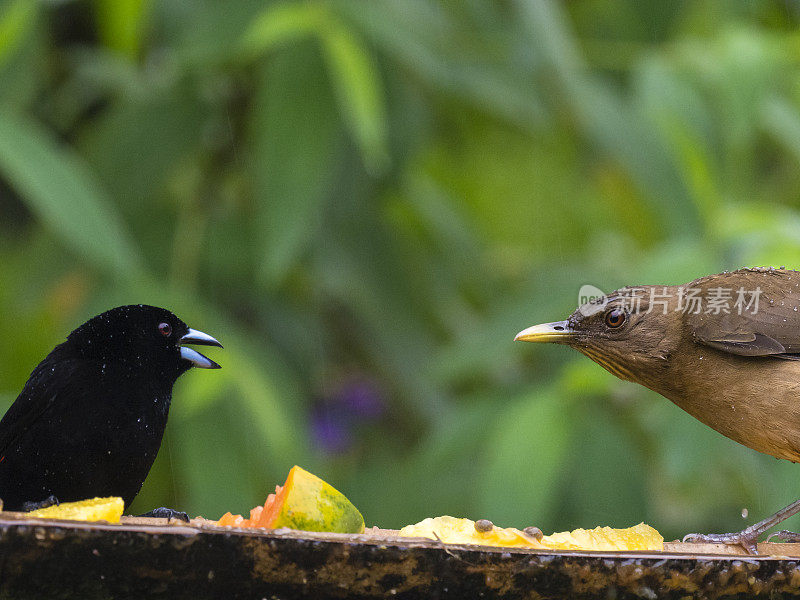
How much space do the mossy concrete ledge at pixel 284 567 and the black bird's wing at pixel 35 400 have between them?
0.79m

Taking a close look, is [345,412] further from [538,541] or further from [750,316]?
[538,541]

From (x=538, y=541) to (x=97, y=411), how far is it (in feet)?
3.11

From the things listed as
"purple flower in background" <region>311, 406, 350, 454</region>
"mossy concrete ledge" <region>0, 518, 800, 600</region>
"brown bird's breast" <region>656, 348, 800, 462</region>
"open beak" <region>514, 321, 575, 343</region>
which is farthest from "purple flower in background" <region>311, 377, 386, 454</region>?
"mossy concrete ledge" <region>0, 518, 800, 600</region>

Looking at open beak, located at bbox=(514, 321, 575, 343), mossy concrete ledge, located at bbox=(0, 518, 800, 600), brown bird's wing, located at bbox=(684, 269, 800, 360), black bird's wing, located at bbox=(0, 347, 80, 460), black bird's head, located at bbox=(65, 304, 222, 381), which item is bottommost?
mossy concrete ledge, located at bbox=(0, 518, 800, 600)

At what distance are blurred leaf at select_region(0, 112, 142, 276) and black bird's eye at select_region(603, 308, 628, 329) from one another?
5.62ft

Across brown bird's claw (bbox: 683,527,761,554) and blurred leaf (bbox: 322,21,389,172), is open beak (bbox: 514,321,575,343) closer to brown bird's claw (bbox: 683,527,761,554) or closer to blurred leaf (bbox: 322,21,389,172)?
brown bird's claw (bbox: 683,527,761,554)

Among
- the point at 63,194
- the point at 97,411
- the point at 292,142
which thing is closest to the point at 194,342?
the point at 97,411

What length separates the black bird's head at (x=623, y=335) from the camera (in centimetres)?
275

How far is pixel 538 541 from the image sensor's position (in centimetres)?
201

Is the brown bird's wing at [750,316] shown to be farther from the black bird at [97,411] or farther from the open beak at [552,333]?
the black bird at [97,411]

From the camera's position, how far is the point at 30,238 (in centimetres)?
503

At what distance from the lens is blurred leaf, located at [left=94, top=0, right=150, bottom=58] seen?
13.9 feet

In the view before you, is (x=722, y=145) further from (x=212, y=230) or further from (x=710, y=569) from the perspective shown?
(x=710, y=569)

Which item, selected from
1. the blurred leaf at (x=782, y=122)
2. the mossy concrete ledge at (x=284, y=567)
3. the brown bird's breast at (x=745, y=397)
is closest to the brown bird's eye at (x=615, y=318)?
the brown bird's breast at (x=745, y=397)
